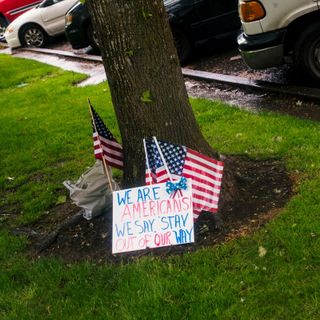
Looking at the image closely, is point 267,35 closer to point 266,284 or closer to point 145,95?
point 145,95

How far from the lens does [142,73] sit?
4.05 meters

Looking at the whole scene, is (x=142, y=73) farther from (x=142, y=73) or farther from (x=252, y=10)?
Answer: (x=252, y=10)

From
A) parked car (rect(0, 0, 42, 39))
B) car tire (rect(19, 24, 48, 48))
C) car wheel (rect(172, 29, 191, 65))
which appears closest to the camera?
car wheel (rect(172, 29, 191, 65))

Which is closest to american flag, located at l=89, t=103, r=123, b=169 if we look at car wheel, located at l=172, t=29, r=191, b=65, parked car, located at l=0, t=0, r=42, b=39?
car wheel, located at l=172, t=29, r=191, b=65

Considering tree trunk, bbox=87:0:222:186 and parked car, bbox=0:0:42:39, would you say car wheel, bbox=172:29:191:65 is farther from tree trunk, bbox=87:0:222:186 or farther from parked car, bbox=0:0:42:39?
parked car, bbox=0:0:42:39

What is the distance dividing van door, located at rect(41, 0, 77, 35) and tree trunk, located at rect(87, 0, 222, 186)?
508 inches

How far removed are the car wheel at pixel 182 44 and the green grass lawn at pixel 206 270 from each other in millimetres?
3932

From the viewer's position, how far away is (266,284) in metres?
3.37

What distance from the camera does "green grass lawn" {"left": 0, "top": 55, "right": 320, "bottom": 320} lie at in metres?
3.28

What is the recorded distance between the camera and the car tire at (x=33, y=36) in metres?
16.9

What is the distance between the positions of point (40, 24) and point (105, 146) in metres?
13.1

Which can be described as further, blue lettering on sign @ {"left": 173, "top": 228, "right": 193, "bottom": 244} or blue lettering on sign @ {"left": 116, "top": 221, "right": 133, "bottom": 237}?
blue lettering on sign @ {"left": 116, "top": 221, "right": 133, "bottom": 237}

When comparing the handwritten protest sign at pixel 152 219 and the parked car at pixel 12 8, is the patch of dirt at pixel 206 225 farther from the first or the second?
the parked car at pixel 12 8

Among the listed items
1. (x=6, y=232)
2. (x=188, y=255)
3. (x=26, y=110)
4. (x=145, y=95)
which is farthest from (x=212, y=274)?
(x=26, y=110)
